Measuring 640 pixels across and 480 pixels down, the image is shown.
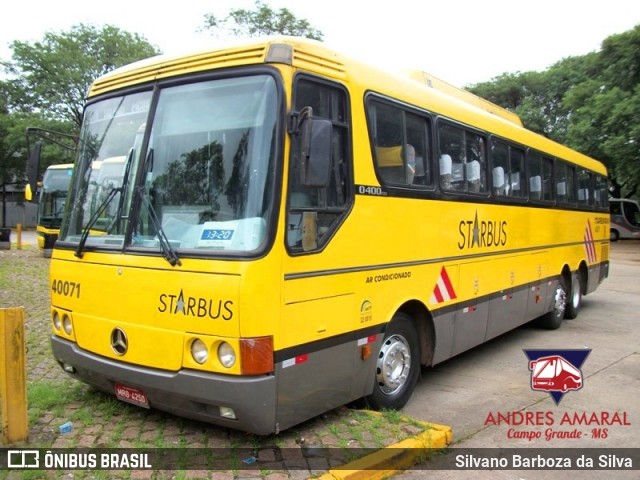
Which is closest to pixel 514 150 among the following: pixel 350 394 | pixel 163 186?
pixel 350 394

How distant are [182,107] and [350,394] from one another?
8.56 ft

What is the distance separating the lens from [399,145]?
200 inches

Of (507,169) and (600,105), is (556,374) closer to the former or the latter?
(507,169)

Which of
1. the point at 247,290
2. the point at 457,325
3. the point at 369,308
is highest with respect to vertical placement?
the point at 247,290

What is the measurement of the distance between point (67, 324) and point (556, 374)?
4.98 meters

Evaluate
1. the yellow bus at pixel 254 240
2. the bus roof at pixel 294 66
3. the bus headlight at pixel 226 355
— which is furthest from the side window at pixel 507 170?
the bus headlight at pixel 226 355

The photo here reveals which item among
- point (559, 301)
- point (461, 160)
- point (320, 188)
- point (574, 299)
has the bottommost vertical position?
point (574, 299)

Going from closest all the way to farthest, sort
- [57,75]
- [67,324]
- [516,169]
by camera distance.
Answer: [67,324], [516,169], [57,75]

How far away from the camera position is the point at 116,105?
4.57 m

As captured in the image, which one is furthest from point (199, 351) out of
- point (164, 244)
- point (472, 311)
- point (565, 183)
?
point (565, 183)

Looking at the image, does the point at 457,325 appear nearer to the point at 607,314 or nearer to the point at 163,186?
the point at 163,186

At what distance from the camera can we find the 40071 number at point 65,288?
4398 millimetres

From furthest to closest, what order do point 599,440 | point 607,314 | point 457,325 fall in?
point 607,314 → point 457,325 → point 599,440

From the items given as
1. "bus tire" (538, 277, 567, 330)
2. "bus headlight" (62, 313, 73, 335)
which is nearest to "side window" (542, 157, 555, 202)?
"bus tire" (538, 277, 567, 330)
